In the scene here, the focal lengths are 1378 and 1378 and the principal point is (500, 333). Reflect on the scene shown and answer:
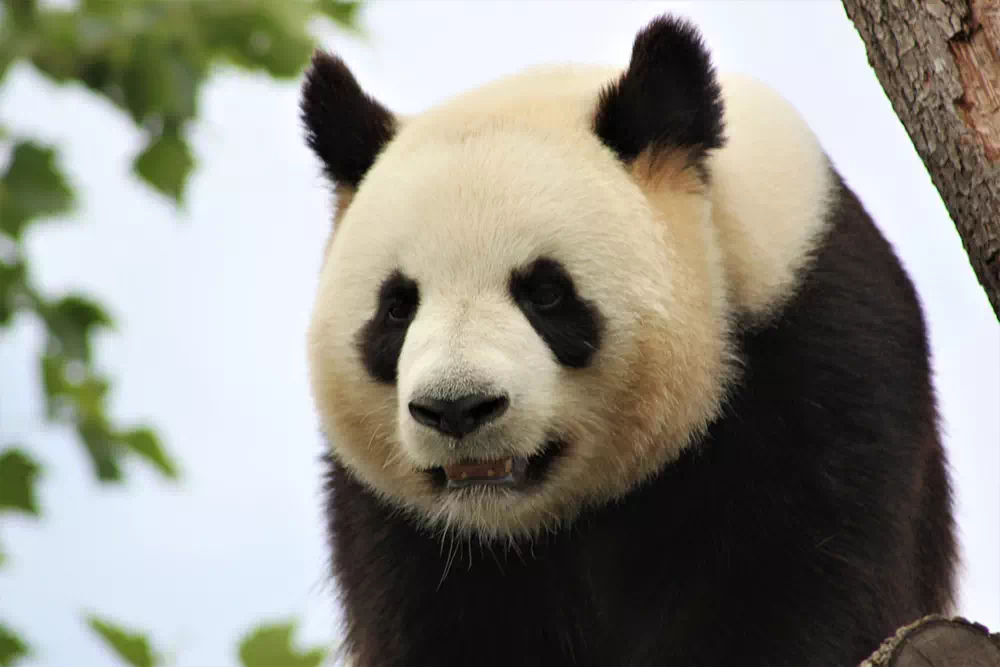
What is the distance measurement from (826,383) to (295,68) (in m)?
2.15

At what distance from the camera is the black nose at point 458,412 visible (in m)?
3.28

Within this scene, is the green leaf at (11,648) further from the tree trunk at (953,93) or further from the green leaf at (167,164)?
the tree trunk at (953,93)

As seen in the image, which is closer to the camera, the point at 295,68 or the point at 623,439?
the point at 623,439

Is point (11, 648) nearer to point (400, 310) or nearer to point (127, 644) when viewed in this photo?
point (127, 644)

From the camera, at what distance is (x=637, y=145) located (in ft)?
12.6

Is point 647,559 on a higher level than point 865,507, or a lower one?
lower

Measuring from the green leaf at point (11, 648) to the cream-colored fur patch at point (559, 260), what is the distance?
123cm

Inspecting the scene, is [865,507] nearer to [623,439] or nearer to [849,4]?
[623,439]

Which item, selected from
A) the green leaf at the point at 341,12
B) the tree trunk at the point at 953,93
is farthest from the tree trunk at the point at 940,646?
the green leaf at the point at 341,12

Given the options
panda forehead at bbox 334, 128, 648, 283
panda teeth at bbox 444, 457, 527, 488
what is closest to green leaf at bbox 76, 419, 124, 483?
panda forehead at bbox 334, 128, 648, 283

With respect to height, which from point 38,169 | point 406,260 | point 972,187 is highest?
point 972,187

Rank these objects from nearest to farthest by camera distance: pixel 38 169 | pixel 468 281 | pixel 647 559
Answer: pixel 468 281
pixel 647 559
pixel 38 169

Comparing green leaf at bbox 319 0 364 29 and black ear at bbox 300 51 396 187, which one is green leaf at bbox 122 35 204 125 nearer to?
green leaf at bbox 319 0 364 29

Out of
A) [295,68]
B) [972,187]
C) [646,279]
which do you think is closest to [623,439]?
[646,279]
